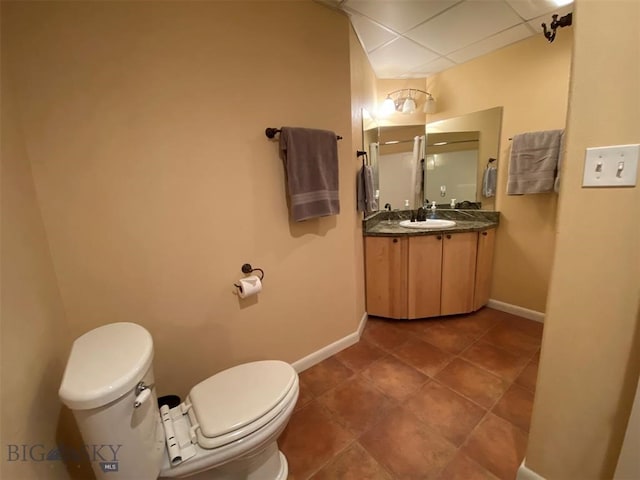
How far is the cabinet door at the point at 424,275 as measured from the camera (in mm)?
2125

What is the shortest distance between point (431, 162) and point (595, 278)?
2.04 meters

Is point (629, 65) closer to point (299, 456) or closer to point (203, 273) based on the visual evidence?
point (203, 273)

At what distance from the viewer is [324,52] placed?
1548 mm

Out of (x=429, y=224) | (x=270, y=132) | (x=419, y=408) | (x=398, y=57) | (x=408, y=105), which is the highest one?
(x=398, y=57)

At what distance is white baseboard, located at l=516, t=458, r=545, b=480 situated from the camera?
38.5 inches

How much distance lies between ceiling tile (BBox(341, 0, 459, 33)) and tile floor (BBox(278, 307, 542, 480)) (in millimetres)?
2275

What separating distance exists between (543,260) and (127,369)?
281 centimetres

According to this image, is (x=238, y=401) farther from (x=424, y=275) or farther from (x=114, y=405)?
(x=424, y=275)

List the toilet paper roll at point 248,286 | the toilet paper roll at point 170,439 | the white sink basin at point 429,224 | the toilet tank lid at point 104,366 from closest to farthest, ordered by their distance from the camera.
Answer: the toilet tank lid at point 104,366 → the toilet paper roll at point 170,439 → the toilet paper roll at point 248,286 → the white sink basin at point 429,224

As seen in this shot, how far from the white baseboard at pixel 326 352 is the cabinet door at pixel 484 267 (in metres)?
1.16

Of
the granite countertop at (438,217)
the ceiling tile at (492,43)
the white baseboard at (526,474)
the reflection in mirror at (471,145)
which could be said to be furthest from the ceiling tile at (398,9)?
the white baseboard at (526,474)

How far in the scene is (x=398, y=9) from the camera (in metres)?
1.57

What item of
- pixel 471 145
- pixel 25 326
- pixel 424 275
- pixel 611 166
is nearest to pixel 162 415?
pixel 25 326

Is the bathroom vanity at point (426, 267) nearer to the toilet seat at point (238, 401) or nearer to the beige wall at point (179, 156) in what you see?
the beige wall at point (179, 156)
